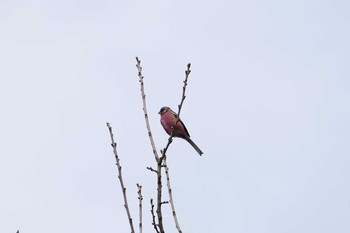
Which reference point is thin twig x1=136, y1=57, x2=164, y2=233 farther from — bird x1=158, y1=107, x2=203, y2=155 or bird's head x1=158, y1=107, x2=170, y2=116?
bird's head x1=158, y1=107, x2=170, y2=116

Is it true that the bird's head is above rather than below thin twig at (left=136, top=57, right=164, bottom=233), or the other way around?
above

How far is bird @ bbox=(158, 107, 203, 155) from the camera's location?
8.27 meters

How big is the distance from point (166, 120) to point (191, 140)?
0.83 metres

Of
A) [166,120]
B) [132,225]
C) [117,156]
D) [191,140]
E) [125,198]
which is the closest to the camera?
[132,225]

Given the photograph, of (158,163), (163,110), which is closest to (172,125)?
(163,110)

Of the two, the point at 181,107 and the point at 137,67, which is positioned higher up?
the point at 137,67

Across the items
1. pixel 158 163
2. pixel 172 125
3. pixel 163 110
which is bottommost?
pixel 158 163

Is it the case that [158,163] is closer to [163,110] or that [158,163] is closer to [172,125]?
[172,125]

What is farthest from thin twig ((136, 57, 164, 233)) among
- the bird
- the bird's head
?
the bird's head

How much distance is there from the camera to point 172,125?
8.26 metres

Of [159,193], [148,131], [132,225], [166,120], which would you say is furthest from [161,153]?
[166,120]

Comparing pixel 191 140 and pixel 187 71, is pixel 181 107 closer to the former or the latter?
pixel 187 71

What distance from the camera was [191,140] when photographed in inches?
351

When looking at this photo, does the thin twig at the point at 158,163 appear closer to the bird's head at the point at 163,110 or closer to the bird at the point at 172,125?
the bird at the point at 172,125
